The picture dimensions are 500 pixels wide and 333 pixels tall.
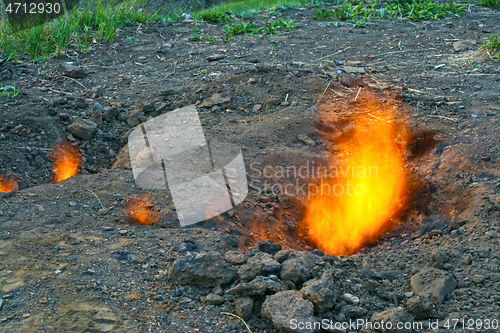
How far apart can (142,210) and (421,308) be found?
72.7 inches

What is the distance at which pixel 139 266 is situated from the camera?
249 centimetres

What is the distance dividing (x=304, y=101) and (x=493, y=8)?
4417 millimetres

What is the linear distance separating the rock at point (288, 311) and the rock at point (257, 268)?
166 millimetres

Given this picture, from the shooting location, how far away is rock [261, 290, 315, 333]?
6.75ft

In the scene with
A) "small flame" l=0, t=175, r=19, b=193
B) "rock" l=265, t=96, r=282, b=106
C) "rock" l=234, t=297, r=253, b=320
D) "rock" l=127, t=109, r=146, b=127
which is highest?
"rock" l=234, t=297, r=253, b=320

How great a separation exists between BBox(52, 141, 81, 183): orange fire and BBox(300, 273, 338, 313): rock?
249cm

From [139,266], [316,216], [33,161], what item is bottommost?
[316,216]

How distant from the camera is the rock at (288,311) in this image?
2.06 metres

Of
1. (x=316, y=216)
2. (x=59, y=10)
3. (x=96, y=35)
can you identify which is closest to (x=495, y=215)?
(x=316, y=216)

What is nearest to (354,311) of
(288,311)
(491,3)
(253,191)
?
(288,311)

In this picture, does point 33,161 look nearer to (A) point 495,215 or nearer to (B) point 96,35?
(B) point 96,35

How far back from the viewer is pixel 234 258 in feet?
8.09

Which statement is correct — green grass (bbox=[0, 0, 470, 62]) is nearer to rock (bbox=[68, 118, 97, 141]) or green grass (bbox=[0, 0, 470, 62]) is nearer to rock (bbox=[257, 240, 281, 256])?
rock (bbox=[68, 118, 97, 141])

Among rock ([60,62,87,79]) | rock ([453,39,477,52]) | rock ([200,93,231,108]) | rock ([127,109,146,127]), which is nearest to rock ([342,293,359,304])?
rock ([200,93,231,108])
